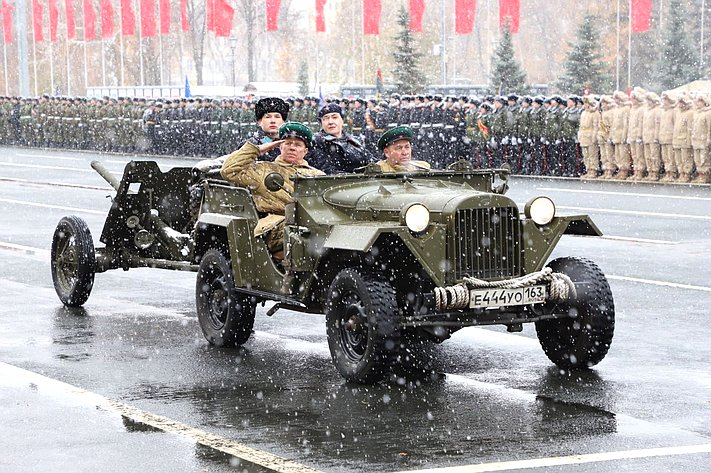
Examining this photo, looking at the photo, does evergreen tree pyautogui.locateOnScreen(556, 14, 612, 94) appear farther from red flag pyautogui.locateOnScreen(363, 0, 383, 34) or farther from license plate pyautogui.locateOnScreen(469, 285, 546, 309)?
license plate pyautogui.locateOnScreen(469, 285, 546, 309)

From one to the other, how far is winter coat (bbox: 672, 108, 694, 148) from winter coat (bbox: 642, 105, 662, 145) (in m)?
0.53

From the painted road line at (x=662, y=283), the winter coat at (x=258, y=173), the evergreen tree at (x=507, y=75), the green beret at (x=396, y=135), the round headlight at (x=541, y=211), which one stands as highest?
the evergreen tree at (x=507, y=75)

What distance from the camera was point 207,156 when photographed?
41344 mm

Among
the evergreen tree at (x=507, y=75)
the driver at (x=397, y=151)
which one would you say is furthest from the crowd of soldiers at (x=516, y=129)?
the driver at (x=397, y=151)

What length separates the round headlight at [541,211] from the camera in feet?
29.9

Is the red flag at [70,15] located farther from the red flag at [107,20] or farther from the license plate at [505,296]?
the license plate at [505,296]

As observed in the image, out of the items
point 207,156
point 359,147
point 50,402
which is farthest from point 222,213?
point 207,156

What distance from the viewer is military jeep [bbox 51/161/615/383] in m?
8.57

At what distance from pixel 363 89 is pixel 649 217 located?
45498mm

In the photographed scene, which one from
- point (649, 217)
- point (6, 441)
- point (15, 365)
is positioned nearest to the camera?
point (6, 441)

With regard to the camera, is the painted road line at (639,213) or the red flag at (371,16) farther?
the red flag at (371,16)

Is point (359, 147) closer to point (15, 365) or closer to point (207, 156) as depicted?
point (15, 365)

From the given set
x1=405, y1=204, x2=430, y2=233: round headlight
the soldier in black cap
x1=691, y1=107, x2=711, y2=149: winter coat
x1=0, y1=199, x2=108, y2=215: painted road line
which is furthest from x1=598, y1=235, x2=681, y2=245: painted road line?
x1=691, y1=107, x2=711, y2=149: winter coat

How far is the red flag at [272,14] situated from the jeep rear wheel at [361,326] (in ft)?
144
